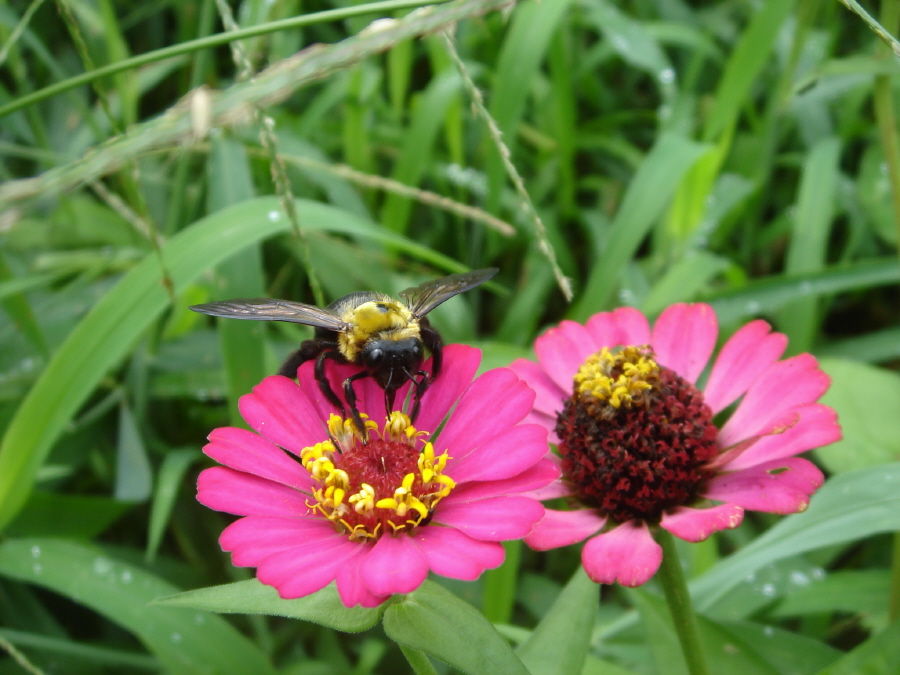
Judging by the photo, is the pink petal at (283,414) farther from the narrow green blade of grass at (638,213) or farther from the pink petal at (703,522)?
the narrow green blade of grass at (638,213)

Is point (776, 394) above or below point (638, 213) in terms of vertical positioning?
below

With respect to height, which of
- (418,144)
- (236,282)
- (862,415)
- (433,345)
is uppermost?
(418,144)

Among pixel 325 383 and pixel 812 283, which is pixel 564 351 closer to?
pixel 325 383

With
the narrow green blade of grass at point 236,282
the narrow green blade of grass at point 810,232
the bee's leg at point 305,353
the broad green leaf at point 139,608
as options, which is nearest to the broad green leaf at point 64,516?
the broad green leaf at point 139,608

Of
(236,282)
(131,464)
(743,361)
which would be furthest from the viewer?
(131,464)

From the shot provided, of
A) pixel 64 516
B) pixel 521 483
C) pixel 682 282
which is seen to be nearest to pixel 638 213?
pixel 682 282

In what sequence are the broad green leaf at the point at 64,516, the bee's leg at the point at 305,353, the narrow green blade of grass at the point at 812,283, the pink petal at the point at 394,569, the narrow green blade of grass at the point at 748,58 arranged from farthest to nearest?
the narrow green blade of grass at the point at 748,58, the narrow green blade of grass at the point at 812,283, the broad green leaf at the point at 64,516, the bee's leg at the point at 305,353, the pink petal at the point at 394,569

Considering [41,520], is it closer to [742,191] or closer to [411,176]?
[411,176]
